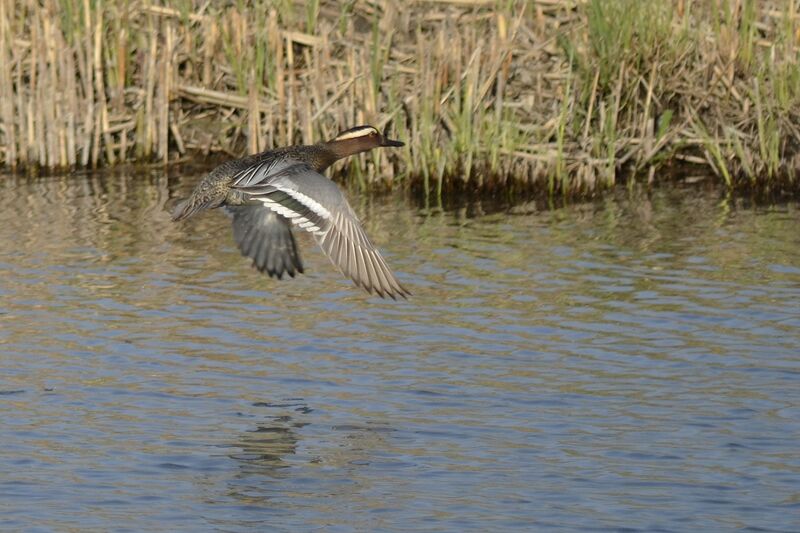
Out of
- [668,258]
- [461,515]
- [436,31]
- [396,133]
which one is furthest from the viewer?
A: [436,31]

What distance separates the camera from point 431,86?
10602mm

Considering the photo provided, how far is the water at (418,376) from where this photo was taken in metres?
5.30

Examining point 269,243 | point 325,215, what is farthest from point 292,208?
point 269,243

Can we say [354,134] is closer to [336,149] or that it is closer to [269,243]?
[336,149]

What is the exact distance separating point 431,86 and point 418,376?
4.20 m

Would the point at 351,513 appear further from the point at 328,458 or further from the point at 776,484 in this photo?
the point at 776,484

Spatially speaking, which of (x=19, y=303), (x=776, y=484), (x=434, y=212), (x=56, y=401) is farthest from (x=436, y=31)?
(x=776, y=484)

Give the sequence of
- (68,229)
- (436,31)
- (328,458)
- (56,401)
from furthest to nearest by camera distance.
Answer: (436,31)
(68,229)
(56,401)
(328,458)

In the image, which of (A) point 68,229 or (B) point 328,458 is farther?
(A) point 68,229

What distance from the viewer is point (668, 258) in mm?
9125

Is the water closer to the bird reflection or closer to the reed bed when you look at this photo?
the bird reflection

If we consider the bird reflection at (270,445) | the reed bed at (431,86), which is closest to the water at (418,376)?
the bird reflection at (270,445)

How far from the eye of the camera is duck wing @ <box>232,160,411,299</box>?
6379 mm

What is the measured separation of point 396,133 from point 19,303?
3645mm
